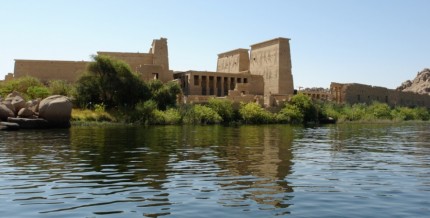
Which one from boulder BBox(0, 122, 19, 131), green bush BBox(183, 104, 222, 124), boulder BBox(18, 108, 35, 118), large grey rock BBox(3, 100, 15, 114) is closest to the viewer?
boulder BBox(0, 122, 19, 131)

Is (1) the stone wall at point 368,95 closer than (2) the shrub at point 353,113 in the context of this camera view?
No

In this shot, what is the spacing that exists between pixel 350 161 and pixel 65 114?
887 inches

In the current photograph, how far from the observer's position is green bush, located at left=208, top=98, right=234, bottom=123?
49.1 metres

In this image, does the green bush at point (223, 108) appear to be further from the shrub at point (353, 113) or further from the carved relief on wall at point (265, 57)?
the shrub at point (353, 113)

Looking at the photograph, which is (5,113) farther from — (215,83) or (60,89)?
(215,83)

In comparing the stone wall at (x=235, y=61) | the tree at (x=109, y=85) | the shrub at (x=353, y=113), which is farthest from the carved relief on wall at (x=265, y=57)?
the tree at (x=109, y=85)

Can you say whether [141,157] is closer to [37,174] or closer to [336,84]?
[37,174]

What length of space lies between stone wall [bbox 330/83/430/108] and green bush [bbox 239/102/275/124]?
865 inches

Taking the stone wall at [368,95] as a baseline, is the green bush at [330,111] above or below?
below

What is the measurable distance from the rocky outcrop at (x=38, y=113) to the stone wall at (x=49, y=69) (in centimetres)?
2242

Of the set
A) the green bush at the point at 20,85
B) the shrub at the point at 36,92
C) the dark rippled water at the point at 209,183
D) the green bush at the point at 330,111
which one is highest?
the green bush at the point at 20,85

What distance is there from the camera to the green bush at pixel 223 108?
49125 mm

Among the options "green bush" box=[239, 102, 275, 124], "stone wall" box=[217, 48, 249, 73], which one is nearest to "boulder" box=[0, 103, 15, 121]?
"green bush" box=[239, 102, 275, 124]

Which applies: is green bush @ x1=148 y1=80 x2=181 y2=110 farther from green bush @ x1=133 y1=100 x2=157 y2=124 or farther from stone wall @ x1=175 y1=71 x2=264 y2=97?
stone wall @ x1=175 y1=71 x2=264 y2=97
